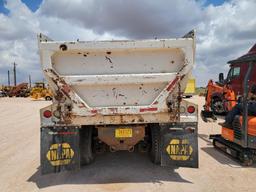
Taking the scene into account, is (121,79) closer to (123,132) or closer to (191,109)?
(123,132)

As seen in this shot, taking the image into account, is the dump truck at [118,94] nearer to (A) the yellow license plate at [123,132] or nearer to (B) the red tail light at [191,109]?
(B) the red tail light at [191,109]

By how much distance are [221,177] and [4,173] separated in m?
4.08

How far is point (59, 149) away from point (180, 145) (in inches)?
79.5

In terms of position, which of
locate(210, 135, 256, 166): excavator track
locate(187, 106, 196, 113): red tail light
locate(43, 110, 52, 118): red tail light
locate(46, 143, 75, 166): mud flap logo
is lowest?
locate(210, 135, 256, 166): excavator track

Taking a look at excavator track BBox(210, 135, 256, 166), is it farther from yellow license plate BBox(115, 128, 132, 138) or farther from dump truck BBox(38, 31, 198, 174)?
yellow license plate BBox(115, 128, 132, 138)

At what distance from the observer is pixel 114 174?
4.71m

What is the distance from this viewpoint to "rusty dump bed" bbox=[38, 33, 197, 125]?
4125mm

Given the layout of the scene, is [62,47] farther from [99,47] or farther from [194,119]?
[194,119]

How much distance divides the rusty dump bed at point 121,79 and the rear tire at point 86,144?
56cm

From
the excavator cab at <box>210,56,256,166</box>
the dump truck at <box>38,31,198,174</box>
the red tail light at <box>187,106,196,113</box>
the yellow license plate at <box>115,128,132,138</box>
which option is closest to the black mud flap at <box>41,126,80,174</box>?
the dump truck at <box>38,31,198,174</box>

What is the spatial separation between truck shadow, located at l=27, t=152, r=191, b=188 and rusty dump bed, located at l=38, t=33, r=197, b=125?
3.42 ft

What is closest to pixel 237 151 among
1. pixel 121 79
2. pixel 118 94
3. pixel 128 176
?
pixel 128 176

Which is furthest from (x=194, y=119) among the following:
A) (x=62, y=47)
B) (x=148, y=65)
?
(x=62, y=47)

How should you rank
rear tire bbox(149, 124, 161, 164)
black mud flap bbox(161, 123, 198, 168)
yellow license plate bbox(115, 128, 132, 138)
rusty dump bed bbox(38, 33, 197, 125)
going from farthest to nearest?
1. rear tire bbox(149, 124, 161, 164)
2. yellow license plate bbox(115, 128, 132, 138)
3. black mud flap bbox(161, 123, 198, 168)
4. rusty dump bed bbox(38, 33, 197, 125)
